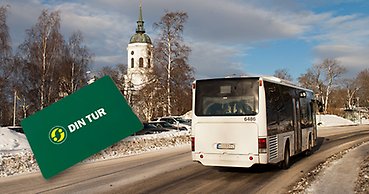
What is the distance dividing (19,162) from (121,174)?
4.11 meters

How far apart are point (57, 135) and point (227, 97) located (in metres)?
9.70

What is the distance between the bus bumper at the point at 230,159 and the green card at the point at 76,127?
899cm

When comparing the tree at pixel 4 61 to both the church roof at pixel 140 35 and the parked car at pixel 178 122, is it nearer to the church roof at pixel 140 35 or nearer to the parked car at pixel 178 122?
the parked car at pixel 178 122

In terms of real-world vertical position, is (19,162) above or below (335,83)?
below

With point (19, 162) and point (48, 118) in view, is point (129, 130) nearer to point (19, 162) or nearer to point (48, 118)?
point (48, 118)

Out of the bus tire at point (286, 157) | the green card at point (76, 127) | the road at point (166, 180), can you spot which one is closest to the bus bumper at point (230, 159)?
the road at point (166, 180)

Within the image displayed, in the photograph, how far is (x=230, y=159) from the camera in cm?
1070

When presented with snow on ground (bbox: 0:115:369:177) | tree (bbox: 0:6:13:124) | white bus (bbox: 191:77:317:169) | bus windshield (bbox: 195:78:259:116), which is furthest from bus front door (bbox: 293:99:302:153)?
tree (bbox: 0:6:13:124)

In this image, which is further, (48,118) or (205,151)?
(205,151)

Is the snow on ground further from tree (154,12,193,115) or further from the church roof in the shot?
the church roof

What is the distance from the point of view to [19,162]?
13289 millimetres

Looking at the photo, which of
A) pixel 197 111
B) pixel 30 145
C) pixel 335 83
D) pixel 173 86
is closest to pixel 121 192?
pixel 197 111

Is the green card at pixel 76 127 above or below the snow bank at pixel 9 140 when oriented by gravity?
above

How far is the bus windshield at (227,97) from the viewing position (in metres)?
11.0
